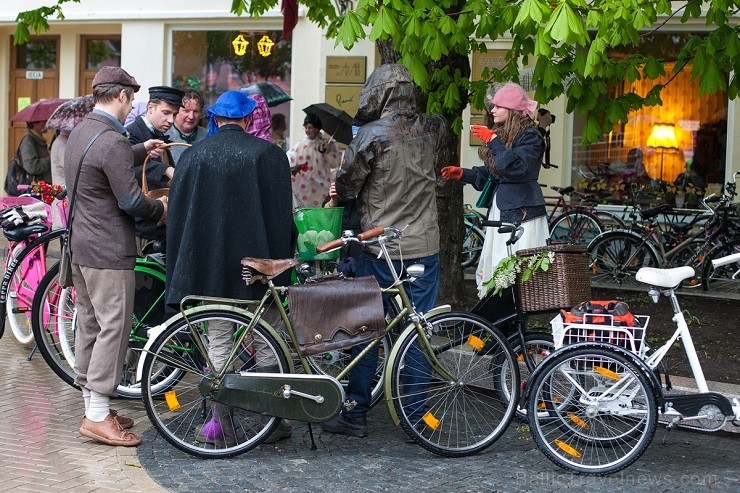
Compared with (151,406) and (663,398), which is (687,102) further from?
(151,406)

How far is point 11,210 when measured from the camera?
838 centimetres

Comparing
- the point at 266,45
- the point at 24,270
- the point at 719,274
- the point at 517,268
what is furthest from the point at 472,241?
the point at 517,268

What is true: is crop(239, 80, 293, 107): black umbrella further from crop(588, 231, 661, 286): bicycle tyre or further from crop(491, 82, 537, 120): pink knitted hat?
crop(491, 82, 537, 120): pink knitted hat

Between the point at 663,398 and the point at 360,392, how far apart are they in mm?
1754

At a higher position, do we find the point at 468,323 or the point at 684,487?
the point at 468,323

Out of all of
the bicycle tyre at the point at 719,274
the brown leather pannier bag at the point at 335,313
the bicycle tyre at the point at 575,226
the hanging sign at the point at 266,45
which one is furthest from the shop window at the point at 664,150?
the brown leather pannier bag at the point at 335,313

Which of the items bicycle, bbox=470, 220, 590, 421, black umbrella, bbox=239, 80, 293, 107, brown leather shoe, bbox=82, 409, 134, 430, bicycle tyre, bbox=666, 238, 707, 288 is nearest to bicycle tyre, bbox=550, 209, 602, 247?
bicycle tyre, bbox=666, 238, 707, 288

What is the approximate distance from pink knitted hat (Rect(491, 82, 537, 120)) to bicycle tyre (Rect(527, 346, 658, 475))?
2242mm

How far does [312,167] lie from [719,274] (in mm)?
4554

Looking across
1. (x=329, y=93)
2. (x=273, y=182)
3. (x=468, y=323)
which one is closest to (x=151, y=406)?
(x=273, y=182)

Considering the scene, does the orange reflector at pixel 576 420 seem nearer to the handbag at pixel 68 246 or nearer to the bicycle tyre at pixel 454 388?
the bicycle tyre at pixel 454 388

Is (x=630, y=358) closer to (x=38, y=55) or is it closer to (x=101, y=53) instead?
(x=101, y=53)

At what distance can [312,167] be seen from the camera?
474 inches

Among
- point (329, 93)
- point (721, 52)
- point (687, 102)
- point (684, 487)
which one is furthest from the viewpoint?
point (329, 93)
